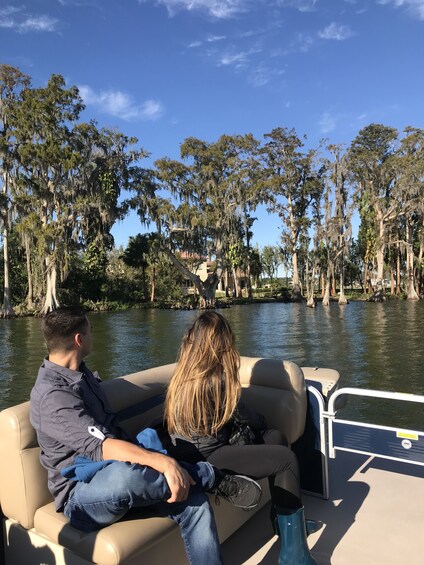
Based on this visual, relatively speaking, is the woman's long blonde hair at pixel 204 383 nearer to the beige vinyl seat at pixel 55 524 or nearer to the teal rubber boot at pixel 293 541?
the beige vinyl seat at pixel 55 524

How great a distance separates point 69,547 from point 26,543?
27cm

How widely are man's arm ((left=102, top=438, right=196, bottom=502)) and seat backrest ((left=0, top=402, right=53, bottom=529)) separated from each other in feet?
1.04

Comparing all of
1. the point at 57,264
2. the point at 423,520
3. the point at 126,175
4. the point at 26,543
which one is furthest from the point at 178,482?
the point at 126,175

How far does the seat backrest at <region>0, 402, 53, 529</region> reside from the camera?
174cm

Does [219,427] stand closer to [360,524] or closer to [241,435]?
[241,435]

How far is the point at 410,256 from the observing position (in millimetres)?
35812

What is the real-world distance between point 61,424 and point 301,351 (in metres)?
11.0

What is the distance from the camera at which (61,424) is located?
1.69 m

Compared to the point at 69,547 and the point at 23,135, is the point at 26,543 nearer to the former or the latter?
the point at 69,547

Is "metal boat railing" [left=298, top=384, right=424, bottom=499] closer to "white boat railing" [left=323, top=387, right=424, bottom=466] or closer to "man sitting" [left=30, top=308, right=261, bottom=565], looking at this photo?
"white boat railing" [left=323, top=387, right=424, bottom=466]

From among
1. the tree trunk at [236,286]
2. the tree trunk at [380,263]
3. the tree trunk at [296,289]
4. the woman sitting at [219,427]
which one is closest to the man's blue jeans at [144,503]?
the woman sitting at [219,427]

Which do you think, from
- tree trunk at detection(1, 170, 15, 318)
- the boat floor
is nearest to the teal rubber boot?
the boat floor

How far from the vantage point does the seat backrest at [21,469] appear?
68.4 inches

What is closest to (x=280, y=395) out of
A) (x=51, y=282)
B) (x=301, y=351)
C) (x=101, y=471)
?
(x=101, y=471)
